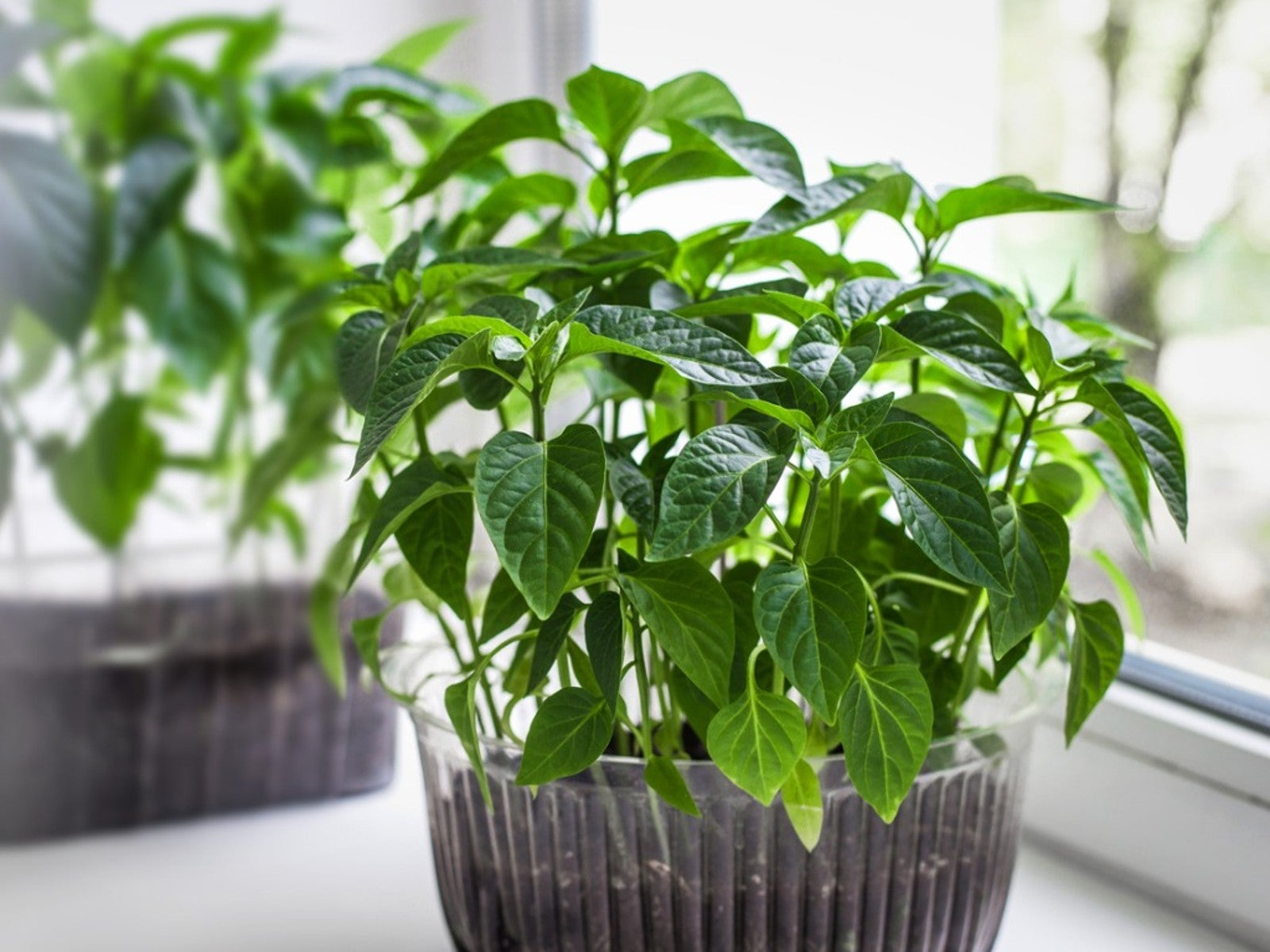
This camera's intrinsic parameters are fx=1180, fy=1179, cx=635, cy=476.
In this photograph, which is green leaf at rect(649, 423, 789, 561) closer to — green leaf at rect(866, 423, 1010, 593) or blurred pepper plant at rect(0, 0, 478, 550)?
green leaf at rect(866, 423, 1010, 593)

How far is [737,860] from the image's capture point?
18.8 inches

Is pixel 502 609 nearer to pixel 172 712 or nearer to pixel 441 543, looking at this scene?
pixel 441 543

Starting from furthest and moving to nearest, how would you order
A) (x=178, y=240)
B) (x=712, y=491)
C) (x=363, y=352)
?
(x=178, y=240) → (x=363, y=352) → (x=712, y=491)

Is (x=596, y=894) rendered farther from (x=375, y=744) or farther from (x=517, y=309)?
(x=375, y=744)

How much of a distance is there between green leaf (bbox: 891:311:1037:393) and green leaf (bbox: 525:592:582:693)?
0.15 meters

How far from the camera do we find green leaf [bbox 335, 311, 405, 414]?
0.43 m

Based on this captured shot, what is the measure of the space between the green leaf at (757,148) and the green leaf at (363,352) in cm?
15

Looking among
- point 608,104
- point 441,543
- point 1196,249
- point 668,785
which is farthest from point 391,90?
point 1196,249

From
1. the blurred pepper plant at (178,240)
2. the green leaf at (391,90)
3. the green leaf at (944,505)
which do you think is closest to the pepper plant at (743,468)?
the green leaf at (944,505)

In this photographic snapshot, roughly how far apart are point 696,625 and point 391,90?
44 cm

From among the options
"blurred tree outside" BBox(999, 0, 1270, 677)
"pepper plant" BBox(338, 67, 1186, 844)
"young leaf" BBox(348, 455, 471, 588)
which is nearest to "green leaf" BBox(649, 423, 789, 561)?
"pepper plant" BBox(338, 67, 1186, 844)

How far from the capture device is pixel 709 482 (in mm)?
353

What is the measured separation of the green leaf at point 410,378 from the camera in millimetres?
354

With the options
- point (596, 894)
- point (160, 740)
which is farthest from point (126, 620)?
point (596, 894)
